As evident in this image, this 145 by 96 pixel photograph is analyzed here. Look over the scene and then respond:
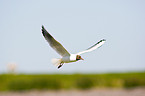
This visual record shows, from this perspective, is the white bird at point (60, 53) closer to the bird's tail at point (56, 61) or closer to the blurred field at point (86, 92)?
the bird's tail at point (56, 61)

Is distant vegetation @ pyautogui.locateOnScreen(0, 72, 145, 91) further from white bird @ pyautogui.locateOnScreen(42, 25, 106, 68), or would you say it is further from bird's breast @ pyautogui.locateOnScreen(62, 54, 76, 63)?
bird's breast @ pyautogui.locateOnScreen(62, 54, 76, 63)

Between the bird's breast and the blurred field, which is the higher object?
the blurred field

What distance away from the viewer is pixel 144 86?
70.9ft

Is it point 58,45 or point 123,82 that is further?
point 123,82

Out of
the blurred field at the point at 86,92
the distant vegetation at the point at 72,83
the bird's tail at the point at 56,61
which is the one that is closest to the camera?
the bird's tail at the point at 56,61

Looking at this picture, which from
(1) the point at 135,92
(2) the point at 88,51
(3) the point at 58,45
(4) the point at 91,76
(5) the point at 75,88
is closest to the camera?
(3) the point at 58,45

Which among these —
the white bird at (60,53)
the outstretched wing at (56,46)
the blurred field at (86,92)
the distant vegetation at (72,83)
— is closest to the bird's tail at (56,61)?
the white bird at (60,53)

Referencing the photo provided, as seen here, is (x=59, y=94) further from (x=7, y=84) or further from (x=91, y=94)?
(x=7, y=84)

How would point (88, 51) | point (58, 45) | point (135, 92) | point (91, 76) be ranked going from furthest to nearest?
point (91, 76), point (135, 92), point (88, 51), point (58, 45)

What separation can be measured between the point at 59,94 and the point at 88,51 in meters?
15.8

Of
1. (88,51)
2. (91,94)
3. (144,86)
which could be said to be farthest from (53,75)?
(88,51)

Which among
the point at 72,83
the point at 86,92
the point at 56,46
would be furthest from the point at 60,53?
the point at 72,83

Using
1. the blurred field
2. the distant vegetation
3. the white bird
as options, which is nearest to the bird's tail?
the white bird

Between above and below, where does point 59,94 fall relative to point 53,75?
below
